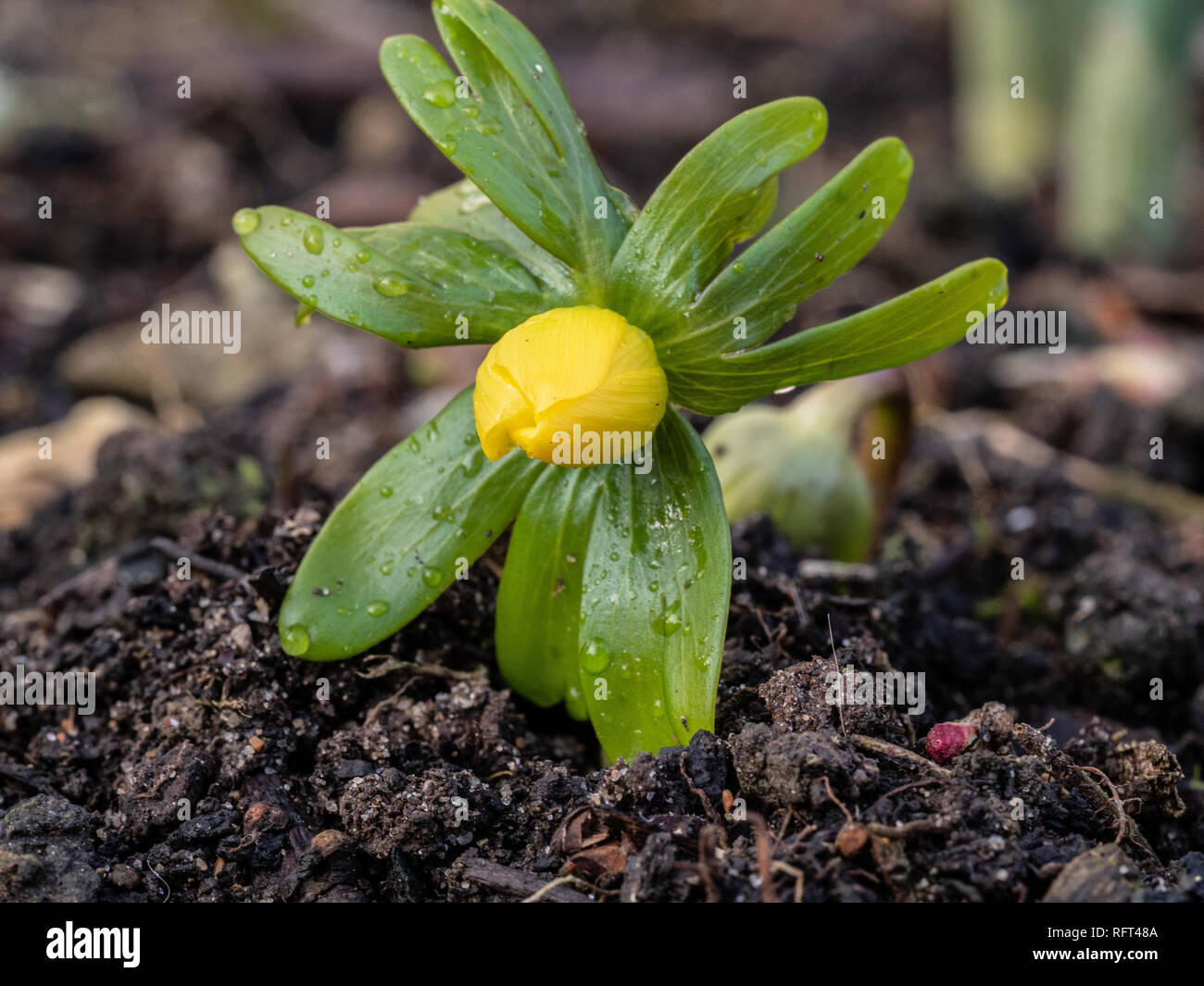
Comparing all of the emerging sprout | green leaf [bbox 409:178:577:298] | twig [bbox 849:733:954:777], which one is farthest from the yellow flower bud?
the emerging sprout

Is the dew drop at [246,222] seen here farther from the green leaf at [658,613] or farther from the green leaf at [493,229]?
the green leaf at [658,613]

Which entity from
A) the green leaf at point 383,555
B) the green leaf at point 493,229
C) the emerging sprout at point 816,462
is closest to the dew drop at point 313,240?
the green leaf at point 493,229

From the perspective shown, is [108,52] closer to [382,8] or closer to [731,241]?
[382,8]

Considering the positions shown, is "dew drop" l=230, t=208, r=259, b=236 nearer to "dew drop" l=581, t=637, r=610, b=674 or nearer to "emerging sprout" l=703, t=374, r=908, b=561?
"dew drop" l=581, t=637, r=610, b=674

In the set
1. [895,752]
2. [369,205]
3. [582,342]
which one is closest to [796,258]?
[582,342]

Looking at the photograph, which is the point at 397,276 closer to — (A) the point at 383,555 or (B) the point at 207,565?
(A) the point at 383,555
